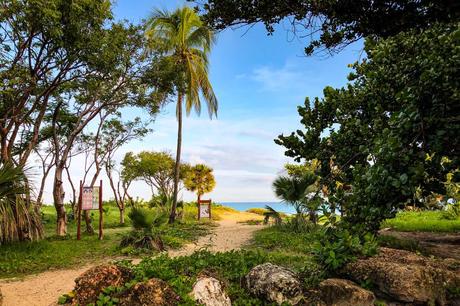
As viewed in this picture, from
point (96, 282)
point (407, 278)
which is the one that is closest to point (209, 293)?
point (96, 282)

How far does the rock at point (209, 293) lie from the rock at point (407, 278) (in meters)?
1.65

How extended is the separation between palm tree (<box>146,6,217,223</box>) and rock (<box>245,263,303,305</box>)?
1305 centimetres

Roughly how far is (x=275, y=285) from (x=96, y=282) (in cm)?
222

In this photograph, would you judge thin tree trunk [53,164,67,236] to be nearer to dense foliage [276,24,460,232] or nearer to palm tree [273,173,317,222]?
palm tree [273,173,317,222]

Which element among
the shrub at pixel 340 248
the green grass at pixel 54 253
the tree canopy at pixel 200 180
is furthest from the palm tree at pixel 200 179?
the shrub at pixel 340 248

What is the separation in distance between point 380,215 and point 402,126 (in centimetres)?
109

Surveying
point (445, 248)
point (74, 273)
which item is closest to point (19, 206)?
point (74, 273)

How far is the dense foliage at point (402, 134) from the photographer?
4176mm

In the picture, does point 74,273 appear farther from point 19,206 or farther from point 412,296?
point 412,296

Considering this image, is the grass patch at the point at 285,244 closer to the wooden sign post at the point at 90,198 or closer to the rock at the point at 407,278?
the rock at the point at 407,278

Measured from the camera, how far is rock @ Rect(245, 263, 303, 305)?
14.5 feet

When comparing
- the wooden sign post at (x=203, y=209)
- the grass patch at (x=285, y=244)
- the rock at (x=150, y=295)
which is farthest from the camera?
the wooden sign post at (x=203, y=209)

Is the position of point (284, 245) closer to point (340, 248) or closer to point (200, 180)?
point (340, 248)

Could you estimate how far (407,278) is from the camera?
4.35 m
